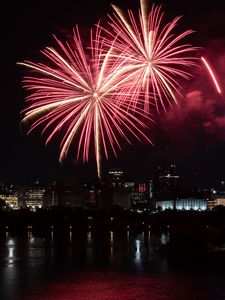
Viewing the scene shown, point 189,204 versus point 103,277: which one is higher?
point 189,204

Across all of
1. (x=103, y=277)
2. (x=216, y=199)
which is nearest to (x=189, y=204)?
(x=216, y=199)

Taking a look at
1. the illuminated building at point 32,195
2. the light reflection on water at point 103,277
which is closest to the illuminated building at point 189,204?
the illuminated building at point 32,195

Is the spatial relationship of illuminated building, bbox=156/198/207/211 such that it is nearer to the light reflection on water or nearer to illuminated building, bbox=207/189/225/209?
illuminated building, bbox=207/189/225/209

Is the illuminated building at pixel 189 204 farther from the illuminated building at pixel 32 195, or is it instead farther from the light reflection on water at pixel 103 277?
the light reflection on water at pixel 103 277

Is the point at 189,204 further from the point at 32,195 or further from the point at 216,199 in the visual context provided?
the point at 32,195

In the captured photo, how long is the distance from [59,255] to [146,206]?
108m

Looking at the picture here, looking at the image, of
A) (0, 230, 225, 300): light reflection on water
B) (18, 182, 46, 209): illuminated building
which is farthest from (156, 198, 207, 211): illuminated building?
(0, 230, 225, 300): light reflection on water

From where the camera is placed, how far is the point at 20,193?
446ft

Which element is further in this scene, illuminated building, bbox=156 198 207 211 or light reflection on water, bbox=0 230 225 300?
illuminated building, bbox=156 198 207 211

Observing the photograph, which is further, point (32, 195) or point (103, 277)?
point (32, 195)

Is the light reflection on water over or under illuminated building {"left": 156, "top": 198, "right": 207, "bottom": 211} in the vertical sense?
under

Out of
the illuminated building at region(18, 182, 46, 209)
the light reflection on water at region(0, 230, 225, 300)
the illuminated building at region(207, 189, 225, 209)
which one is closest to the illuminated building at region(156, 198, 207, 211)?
the illuminated building at region(207, 189, 225, 209)

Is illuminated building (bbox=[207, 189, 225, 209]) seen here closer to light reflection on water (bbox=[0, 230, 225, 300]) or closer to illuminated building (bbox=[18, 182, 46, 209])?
illuminated building (bbox=[18, 182, 46, 209])

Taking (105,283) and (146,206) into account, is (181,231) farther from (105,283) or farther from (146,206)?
(146,206)
